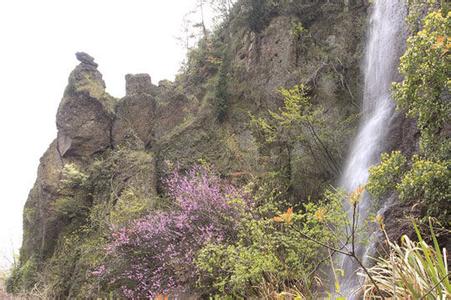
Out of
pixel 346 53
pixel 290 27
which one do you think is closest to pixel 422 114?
pixel 346 53

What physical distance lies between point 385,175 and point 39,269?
563 inches

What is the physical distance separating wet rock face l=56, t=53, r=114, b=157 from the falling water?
11220mm

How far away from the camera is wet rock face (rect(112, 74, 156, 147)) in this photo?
16469 mm

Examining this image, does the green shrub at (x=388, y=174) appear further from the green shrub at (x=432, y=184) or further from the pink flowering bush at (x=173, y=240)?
the pink flowering bush at (x=173, y=240)

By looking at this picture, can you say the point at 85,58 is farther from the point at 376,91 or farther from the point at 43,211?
the point at 376,91

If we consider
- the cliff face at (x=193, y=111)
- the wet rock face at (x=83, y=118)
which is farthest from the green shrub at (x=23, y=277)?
the wet rock face at (x=83, y=118)

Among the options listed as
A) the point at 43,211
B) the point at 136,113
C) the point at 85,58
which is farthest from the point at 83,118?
the point at 43,211

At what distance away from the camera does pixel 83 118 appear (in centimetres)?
1647

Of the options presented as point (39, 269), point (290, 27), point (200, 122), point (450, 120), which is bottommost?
point (39, 269)

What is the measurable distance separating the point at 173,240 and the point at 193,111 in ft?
25.0

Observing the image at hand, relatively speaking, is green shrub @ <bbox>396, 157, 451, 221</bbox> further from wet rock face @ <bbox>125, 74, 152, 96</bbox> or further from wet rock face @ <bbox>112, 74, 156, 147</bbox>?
wet rock face @ <bbox>125, 74, 152, 96</bbox>

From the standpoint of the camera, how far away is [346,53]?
481 inches

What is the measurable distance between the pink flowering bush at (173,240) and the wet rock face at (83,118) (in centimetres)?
640

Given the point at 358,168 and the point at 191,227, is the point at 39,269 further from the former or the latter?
the point at 358,168
